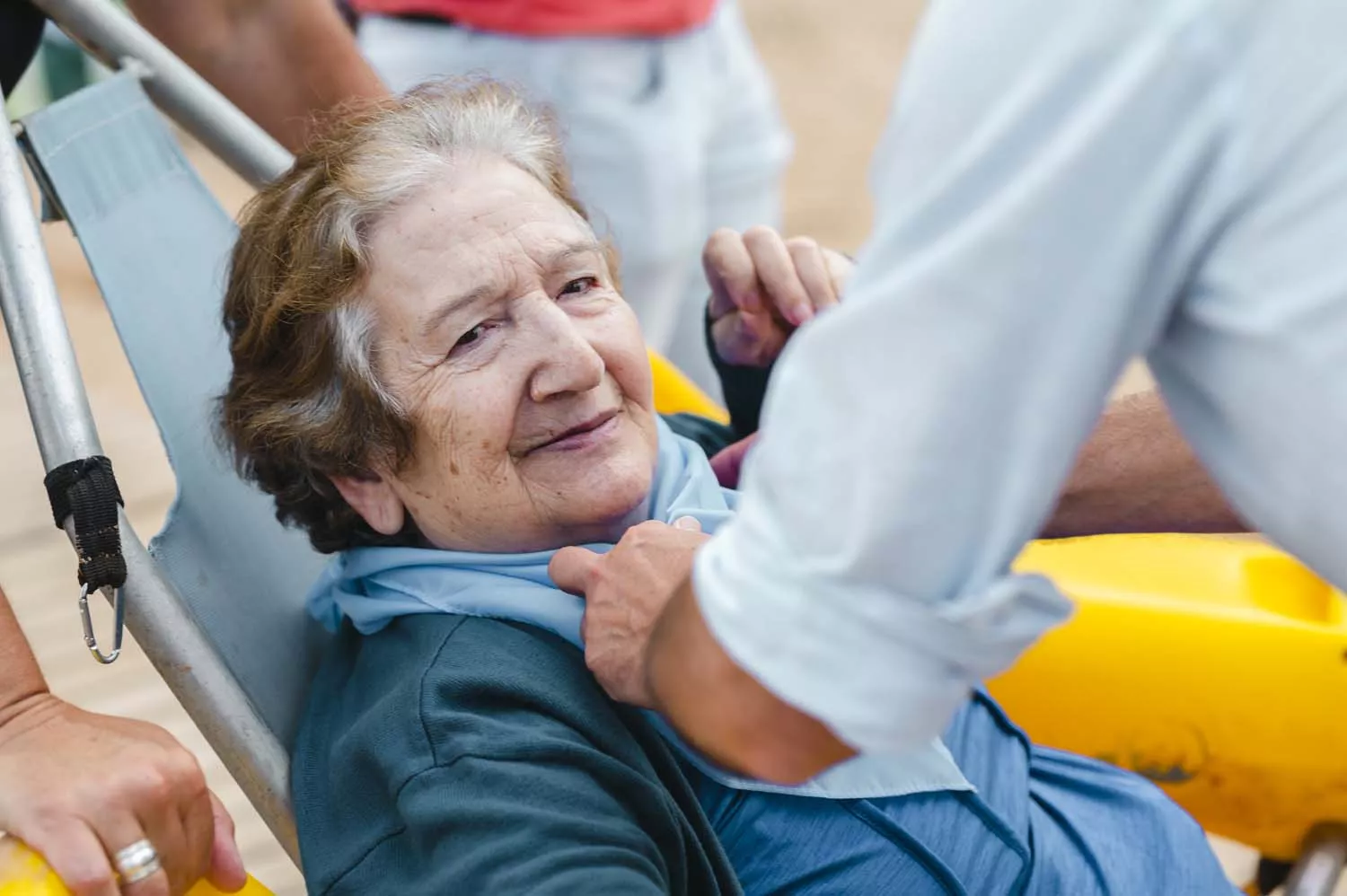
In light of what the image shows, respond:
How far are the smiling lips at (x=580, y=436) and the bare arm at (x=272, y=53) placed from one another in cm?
69

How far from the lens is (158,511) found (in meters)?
3.53

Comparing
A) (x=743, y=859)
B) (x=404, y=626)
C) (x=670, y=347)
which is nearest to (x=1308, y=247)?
(x=743, y=859)

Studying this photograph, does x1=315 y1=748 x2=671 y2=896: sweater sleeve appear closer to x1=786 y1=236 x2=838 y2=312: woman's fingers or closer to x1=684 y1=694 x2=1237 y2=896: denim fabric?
x1=684 y1=694 x2=1237 y2=896: denim fabric

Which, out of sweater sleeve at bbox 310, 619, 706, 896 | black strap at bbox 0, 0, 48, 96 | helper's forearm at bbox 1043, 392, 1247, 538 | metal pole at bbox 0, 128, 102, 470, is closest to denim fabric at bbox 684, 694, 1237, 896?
sweater sleeve at bbox 310, 619, 706, 896

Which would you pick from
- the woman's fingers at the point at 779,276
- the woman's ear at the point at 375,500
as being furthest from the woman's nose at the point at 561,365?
the woman's fingers at the point at 779,276

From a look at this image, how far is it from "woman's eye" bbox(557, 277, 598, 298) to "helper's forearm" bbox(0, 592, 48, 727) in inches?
25.7

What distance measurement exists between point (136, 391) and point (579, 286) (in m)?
3.21

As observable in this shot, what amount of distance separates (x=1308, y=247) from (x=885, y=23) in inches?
349

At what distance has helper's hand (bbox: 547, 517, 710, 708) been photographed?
118 cm

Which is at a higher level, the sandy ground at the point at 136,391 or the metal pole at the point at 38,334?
the metal pole at the point at 38,334

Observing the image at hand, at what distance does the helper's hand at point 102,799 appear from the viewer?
115cm

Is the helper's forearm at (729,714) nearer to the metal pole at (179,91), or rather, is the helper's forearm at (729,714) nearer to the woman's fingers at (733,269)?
the woman's fingers at (733,269)

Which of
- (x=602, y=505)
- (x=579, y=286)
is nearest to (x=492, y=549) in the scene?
(x=602, y=505)

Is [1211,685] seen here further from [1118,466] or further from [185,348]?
[185,348]
